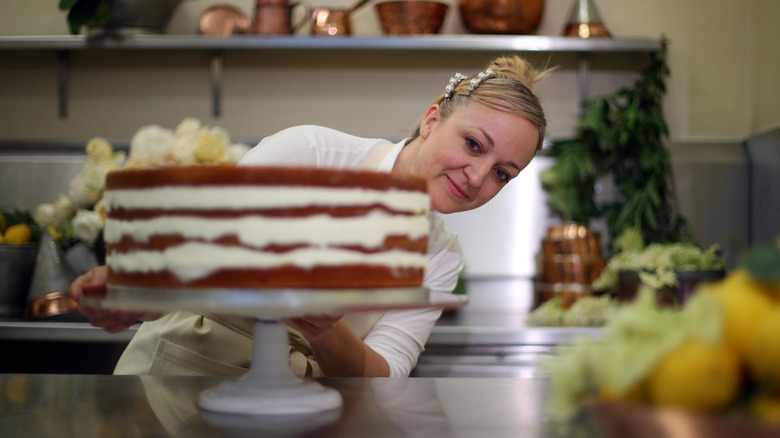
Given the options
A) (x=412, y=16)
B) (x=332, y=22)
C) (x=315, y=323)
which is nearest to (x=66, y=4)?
(x=332, y=22)

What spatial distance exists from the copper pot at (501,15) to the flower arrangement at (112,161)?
0.86 m

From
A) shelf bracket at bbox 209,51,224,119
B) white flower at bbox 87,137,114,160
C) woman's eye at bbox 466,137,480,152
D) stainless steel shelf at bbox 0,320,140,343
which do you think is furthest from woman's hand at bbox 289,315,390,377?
shelf bracket at bbox 209,51,224,119

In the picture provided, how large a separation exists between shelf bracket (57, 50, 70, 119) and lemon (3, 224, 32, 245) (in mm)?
825

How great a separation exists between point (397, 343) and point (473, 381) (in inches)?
12.2

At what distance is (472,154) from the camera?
1.35 metres

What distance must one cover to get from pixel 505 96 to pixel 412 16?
1.04m

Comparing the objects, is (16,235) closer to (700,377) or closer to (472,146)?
(472,146)

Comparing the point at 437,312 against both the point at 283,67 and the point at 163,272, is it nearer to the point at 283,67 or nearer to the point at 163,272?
the point at 163,272

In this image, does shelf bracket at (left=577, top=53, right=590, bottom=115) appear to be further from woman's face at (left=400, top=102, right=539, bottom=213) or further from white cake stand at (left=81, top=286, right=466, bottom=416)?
white cake stand at (left=81, top=286, right=466, bottom=416)

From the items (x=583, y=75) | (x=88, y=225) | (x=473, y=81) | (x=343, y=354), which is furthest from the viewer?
(x=583, y=75)

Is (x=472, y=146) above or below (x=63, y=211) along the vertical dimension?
above

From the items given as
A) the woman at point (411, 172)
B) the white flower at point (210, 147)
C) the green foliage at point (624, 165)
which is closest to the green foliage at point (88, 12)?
the white flower at point (210, 147)

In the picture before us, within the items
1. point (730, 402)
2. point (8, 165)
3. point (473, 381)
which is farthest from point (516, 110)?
point (8, 165)

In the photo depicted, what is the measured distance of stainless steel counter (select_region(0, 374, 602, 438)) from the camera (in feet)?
2.17
